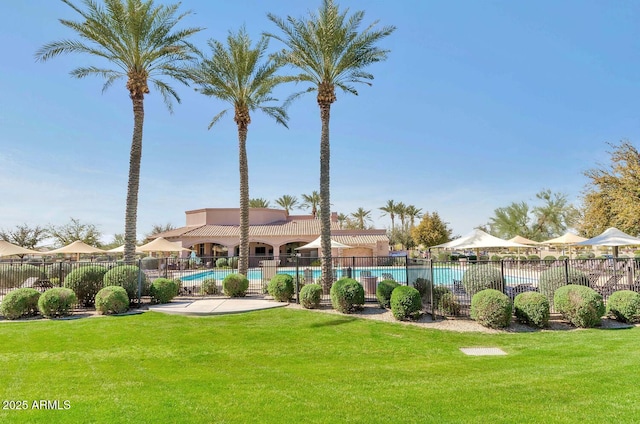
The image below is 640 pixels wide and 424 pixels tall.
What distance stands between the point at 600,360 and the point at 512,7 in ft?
41.9

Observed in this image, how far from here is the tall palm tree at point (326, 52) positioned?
1379 centimetres

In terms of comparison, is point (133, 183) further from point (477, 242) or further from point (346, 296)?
point (477, 242)

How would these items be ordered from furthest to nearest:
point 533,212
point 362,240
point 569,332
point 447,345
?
point 533,212 < point 362,240 < point 569,332 < point 447,345

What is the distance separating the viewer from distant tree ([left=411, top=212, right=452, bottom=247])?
48031 millimetres

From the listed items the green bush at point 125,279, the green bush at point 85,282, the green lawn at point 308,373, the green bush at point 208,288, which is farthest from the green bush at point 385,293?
the green bush at point 85,282

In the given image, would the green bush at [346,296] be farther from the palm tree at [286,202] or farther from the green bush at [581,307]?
the palm tree at [286,202]

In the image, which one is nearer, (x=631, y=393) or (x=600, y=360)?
(x=631, y=393)

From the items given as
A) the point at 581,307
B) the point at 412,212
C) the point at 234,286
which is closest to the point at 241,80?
the point at 234,286

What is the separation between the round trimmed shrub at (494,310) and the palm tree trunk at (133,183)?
40.8 feet

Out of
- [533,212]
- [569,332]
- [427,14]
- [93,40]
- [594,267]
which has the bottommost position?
[569,332]

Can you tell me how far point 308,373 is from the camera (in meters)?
6.22

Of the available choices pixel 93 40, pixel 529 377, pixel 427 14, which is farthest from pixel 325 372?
pixel 93 40

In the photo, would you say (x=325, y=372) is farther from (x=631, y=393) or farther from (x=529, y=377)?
(x=631, y=393)

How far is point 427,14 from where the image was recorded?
1482 cm
